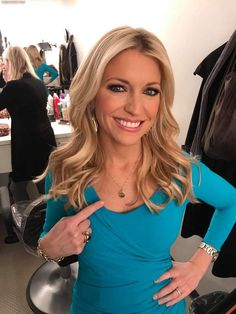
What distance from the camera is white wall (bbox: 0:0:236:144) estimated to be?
1.32m

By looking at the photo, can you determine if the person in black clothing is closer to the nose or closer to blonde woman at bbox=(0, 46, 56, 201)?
blonde woman at bbox=(0, 46, 56, 201)

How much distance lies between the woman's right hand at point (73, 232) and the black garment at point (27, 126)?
4.43 feet

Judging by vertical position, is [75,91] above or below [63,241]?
above

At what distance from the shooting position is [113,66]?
0.69 m

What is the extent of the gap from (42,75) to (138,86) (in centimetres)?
200

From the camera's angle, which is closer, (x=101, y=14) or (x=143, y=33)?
(x=143, y=33)

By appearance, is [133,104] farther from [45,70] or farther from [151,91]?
[45,70]

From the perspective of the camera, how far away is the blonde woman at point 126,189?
0.69 m

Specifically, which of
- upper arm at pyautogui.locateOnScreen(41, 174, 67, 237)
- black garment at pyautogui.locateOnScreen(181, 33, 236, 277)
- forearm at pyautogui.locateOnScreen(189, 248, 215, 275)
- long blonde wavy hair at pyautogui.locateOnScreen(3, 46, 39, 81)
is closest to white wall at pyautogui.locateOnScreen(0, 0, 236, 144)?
black garment at pyautogui.locateOnScreen(181, 33, 236, 277)

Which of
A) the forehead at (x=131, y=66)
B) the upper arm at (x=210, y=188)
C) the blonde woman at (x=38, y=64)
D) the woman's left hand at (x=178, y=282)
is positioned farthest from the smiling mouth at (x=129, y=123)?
the blonde woman at (x=38, y=64)

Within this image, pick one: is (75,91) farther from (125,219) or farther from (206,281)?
(206,281)

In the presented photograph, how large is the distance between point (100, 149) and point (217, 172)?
558 mm

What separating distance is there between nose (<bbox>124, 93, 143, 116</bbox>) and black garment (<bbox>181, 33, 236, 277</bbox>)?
0.53m

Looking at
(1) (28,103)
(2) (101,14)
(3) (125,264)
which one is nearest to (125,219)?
(3) (125,264)
